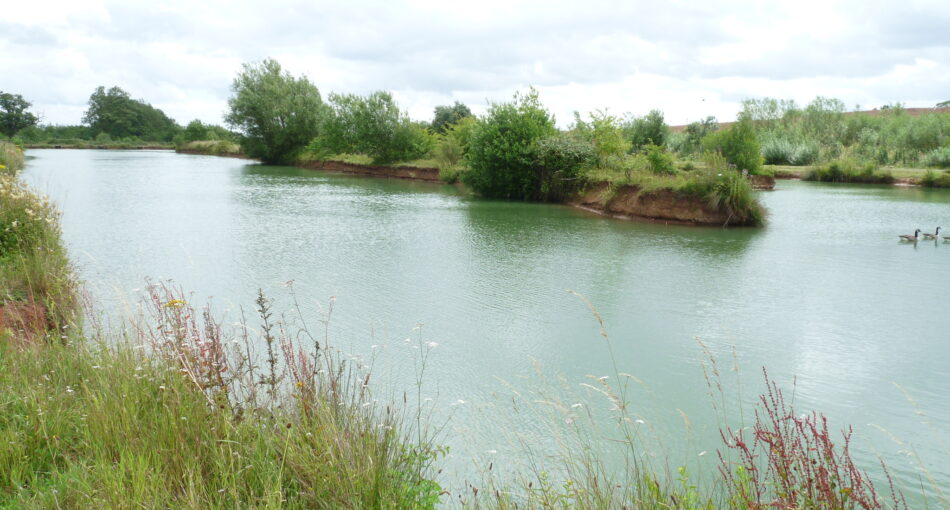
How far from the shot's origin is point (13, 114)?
2987 inches

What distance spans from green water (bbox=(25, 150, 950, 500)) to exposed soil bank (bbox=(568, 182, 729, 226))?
3.46 feet

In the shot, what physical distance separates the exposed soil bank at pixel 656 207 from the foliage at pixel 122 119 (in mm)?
93609

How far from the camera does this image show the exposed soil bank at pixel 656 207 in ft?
59.7

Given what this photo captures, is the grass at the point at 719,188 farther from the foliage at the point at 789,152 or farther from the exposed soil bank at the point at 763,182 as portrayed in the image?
the foliage at the point at 789,152

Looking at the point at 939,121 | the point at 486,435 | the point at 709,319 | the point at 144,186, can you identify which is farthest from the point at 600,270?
the point at 939,121

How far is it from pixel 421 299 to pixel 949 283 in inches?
349

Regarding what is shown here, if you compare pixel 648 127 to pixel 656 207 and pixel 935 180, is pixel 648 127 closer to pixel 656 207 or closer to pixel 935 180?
pixel 935 180

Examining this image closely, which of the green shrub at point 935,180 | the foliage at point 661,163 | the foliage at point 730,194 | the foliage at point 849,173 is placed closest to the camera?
the foliage at point 730,194

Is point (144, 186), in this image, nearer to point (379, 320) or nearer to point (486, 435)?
point (379, 320)

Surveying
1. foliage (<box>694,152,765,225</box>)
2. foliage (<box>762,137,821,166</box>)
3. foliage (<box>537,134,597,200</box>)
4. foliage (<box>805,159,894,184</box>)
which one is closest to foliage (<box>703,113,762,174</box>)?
foliage (<box>537,134,597,200</box>)

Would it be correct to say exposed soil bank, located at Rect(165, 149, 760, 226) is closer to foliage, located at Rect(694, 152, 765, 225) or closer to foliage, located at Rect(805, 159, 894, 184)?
foliage, located at Rect(694, 152, 765, 225)

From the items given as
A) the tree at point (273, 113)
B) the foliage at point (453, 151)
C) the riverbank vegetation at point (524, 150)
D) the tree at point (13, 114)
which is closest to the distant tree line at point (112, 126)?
the tree at point (13, 114)

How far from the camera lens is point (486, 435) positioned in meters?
5.00

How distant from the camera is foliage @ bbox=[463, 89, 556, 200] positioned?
24062 millimetres
